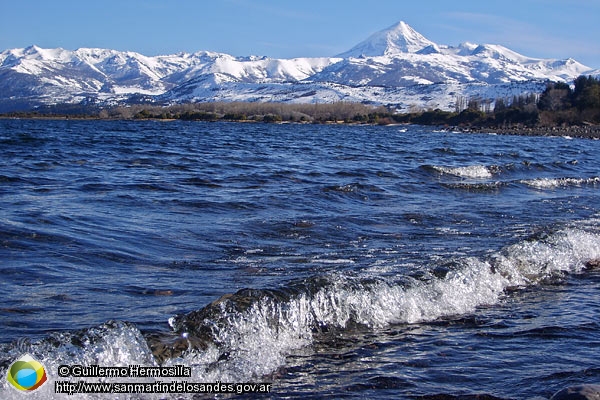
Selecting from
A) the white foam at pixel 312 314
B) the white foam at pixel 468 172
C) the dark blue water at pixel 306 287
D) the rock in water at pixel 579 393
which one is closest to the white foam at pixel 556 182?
the white foam at pixel 468 172

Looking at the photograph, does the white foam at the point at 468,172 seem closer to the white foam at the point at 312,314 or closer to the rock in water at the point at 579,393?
the white foam at the point at 312,314

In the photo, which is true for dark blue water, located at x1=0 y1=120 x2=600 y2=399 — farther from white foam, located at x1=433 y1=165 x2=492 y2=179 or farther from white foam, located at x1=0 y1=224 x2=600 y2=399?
white foam, located at x1=433 y1=165 x2=492 y2=179

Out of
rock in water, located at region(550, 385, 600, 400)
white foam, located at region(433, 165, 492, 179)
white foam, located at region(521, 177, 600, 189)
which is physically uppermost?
white foam, located at region(433, 165, 492, 179)

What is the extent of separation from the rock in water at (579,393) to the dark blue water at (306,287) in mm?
405

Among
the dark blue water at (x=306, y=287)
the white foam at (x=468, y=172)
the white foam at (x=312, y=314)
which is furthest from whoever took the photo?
the white foam at (x=468, y=172)

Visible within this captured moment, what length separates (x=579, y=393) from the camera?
4.69m

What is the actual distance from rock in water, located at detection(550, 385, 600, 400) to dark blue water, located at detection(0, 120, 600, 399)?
405mm

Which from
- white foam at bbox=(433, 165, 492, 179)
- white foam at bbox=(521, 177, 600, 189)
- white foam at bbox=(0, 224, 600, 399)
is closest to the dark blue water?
white foam at bbox=(0, 224, 600, 399)

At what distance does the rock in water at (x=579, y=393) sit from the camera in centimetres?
462

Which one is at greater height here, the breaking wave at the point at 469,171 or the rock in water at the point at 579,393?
the breaking wave at the point at 469,171

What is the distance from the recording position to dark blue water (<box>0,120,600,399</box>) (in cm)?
551

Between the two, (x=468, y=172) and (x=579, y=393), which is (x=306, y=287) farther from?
(x=468, y=172)

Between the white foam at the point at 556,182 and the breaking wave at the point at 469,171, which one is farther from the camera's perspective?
the breaking wave at the point at 469,171

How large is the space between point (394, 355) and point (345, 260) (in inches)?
136
